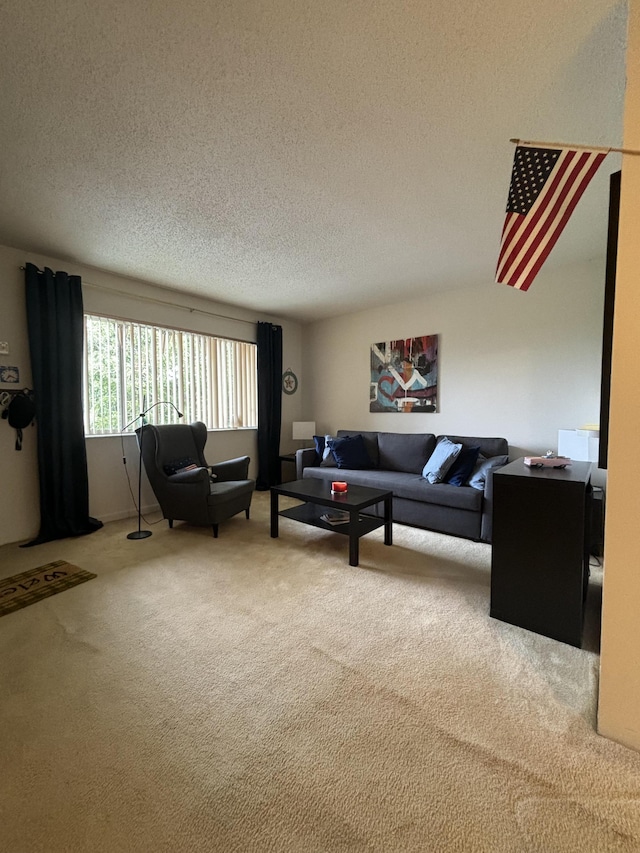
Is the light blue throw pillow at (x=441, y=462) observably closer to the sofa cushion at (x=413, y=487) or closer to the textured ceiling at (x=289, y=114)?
the sofa cushion at (x=413, y=487)

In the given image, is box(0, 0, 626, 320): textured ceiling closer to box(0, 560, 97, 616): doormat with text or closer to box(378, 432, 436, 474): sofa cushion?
box(378, 432, 436, 474): sofa cushion

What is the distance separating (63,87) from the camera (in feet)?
4.94

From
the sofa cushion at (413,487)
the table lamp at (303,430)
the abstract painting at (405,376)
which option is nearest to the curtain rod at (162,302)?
the table lamp at (303,430)

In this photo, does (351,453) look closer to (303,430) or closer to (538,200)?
(303,430)

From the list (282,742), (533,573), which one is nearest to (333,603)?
(282,742)

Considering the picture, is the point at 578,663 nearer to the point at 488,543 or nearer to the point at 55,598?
the point at 488,543

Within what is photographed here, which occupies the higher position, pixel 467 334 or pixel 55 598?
pixel 467 334

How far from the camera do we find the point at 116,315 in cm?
370

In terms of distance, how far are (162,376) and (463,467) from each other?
3437mm

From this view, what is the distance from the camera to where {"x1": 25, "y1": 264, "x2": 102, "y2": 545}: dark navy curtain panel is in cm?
313

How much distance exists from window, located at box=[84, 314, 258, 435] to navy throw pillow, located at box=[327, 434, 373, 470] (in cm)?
139

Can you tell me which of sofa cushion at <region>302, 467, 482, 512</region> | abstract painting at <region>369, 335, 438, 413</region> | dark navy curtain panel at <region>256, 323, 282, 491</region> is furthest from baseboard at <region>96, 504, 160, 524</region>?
abstract painting at <region>369, 335, 438, 413</region>

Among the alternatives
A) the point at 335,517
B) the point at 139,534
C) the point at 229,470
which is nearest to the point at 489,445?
the point at 335,517

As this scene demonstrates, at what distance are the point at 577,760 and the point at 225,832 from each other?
3.71 ft
